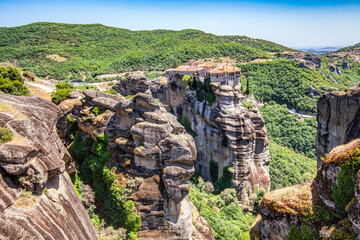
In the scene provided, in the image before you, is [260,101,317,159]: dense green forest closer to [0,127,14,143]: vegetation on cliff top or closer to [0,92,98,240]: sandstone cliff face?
[0,92,98,240]: sandstone cliff face

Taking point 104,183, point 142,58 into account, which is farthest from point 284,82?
point 104,183

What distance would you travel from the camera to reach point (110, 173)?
19.3 meters

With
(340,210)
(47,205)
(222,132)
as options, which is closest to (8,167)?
(47,205)

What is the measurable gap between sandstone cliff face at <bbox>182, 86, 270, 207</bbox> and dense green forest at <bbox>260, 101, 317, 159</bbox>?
24512 mm

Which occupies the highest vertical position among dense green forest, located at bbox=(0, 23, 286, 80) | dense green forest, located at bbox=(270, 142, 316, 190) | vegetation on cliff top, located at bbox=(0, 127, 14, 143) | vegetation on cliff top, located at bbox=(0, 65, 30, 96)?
dense green forest, located at bbox=(0, 23, 286, 80)

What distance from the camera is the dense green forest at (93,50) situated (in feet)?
258

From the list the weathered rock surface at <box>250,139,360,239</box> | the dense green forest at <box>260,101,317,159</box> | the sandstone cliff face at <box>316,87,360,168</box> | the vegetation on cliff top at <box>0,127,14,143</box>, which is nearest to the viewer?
the weathered rock surface at <box>250,139,360,239</box>

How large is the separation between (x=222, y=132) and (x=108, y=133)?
71.2 feet

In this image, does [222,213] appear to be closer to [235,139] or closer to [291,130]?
[235,139]

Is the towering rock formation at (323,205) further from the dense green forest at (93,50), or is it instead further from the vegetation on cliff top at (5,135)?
the dense green forest at (93,50)

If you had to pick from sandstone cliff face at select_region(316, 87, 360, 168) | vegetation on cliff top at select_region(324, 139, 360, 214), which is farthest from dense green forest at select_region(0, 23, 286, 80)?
vegetation on cliff top at select_region(324, 139, 360, 214)

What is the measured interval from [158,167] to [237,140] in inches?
802

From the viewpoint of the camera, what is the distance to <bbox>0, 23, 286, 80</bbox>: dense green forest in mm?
78625

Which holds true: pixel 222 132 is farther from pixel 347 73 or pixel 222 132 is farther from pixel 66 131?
pixel 347 73
